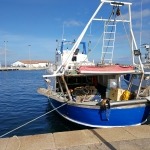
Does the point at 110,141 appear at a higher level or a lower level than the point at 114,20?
lower

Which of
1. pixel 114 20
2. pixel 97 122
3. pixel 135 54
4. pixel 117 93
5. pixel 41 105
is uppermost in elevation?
pixel 114 20

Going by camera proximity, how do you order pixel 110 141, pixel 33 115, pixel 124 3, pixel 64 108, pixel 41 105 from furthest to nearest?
pixel 41 105 < pixel 33 115 < pixel 64 108 < pixel 124 3 < pixel 110 141

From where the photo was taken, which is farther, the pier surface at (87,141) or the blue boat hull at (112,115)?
the blue boat hull at (112,115)

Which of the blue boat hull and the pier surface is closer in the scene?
the pier surface

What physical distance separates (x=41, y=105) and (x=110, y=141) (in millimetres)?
16281

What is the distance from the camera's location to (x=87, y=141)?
24.2 feet

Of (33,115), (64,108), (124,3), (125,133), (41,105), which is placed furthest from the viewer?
(41,105)

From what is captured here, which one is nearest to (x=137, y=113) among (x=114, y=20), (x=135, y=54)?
(x=135, y=54)

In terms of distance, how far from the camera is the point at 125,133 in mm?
7992

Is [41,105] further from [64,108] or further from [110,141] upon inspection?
[110,141]

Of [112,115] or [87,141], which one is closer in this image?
[87,141]

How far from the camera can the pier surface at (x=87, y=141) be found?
691 cm

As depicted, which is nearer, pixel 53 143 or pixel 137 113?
pixel 53 143

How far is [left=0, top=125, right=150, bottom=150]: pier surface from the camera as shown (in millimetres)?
6910
